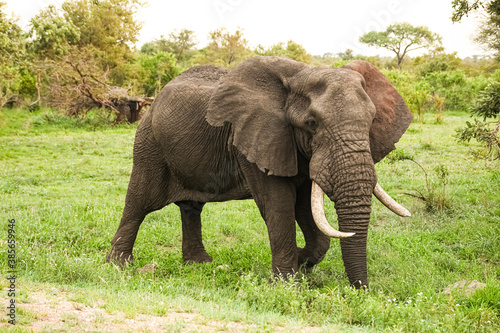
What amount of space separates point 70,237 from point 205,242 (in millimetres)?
1835

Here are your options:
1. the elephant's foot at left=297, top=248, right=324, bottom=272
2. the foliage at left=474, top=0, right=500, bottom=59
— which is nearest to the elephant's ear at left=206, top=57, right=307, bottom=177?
the elephant's foot at left=297, top=248, right=324, bottom=272

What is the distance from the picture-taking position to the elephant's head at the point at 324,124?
4609mm

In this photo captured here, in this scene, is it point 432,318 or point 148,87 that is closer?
point 432,318

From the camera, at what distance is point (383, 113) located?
17.8 ft

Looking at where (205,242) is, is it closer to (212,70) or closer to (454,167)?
(212,70)

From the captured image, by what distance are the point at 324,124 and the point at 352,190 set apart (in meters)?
0.61

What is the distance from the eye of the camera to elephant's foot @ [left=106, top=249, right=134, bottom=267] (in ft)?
22.1

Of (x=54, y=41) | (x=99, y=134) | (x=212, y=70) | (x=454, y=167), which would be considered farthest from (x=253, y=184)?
(x=54, y=41)

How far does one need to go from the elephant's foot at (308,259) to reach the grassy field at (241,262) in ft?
0.30

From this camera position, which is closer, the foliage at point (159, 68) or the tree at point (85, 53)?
the tree at point (85, 53)

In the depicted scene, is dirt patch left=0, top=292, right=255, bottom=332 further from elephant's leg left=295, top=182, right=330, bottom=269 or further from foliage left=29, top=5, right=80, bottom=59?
foliage left=29, top=5, right=80, bottom=59

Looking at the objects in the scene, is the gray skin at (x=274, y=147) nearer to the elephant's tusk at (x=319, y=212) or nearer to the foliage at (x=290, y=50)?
the elephant's tusk at (x=319, y=212)

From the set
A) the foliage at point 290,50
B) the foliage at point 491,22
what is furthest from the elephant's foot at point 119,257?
the foliage at point 290,50

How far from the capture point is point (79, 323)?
147 inches
